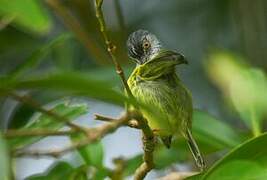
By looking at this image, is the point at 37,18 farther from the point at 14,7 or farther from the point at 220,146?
the point at 220,146

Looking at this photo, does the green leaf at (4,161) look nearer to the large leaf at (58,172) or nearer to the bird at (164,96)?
the bird at (164,96)

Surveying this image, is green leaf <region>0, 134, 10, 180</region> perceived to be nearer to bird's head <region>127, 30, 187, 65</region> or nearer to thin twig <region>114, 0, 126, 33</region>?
bird's head <region>127, 30, 187, 65</region>

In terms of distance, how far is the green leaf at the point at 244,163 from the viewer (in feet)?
3.35

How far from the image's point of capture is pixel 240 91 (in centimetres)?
155

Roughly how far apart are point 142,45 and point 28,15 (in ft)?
1.72

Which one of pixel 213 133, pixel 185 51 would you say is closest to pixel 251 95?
pixel 213 133

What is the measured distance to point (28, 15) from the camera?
77 cm

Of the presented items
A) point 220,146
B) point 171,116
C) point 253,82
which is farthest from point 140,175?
point 253,82

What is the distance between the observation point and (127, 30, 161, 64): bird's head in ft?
4.14

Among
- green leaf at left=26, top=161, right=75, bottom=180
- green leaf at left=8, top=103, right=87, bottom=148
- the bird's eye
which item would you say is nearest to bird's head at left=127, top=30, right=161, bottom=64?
the bird's eye

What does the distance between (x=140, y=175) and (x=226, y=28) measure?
61.3 inches

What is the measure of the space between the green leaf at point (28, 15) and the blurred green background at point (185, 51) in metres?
0.37

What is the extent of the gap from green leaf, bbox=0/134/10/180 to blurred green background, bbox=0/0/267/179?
0.38 m

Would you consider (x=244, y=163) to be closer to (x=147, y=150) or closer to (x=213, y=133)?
(x=147, y=150)
